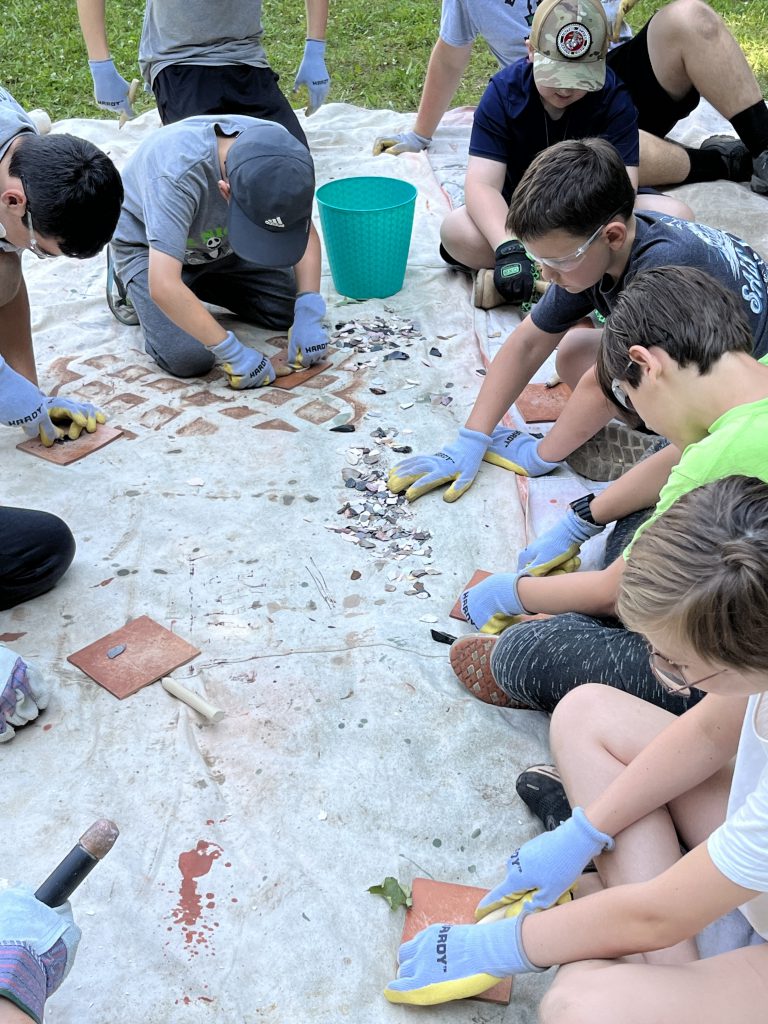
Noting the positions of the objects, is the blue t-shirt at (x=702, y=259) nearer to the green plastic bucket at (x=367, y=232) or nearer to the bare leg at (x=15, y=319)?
the green plastic bucket at (x=367, y=232)

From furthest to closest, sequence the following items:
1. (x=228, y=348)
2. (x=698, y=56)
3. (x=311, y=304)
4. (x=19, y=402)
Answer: (x=698, y=56)
(x=311, y=304)
(x=228, y=348)
(x=19, y=402)

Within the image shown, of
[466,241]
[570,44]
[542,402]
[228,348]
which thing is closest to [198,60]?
[466,241]

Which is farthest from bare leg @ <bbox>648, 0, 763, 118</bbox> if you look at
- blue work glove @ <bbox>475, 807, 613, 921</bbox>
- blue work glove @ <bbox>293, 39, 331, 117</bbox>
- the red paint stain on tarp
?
the red paint stain on tarp

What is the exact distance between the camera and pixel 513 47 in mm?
3951

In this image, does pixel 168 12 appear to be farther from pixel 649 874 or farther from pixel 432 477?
pixel 649 874

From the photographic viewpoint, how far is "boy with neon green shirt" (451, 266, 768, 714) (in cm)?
157

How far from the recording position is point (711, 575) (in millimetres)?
1066

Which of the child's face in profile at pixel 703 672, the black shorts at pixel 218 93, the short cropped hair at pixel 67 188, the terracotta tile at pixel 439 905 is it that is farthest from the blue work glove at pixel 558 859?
the black shorts at pixel 218 93

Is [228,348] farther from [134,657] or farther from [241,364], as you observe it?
[134,657]

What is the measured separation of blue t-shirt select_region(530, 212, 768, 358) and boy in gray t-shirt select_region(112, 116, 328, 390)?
1.13 m

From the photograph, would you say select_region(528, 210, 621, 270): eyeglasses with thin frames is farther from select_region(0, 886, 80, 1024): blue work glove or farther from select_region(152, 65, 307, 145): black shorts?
select_region(152, 65, 307, 145): black shorts

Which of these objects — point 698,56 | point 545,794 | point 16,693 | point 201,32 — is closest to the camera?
point 545,794

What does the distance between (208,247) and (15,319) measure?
2.49ft

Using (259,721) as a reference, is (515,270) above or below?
above
